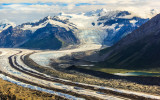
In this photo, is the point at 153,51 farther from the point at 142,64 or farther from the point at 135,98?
the point at 135,98

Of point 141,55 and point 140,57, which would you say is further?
point 141,55

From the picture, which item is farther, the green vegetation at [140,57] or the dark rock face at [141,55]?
the dark rock face at [141,55]

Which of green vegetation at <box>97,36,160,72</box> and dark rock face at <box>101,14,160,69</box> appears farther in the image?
dark rock face at <box>101,14,160,69</box>

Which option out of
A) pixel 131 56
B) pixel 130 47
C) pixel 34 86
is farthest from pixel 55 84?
pixel 130 47

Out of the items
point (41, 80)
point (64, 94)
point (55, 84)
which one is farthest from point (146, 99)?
point (41, 80)

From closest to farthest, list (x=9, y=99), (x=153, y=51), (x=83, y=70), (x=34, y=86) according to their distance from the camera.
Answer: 1. (x=9, y=99)
2. (x=34, y=86)
3. (x=83, y=70)
4. (x=153, y=51)

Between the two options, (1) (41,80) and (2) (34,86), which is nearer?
(2) (34,86)

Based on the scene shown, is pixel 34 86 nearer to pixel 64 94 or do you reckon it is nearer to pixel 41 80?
pixel 41 80

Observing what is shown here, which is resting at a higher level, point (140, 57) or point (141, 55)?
point (141, 55)

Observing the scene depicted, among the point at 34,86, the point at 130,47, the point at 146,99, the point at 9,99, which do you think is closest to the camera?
the point at 9,99
